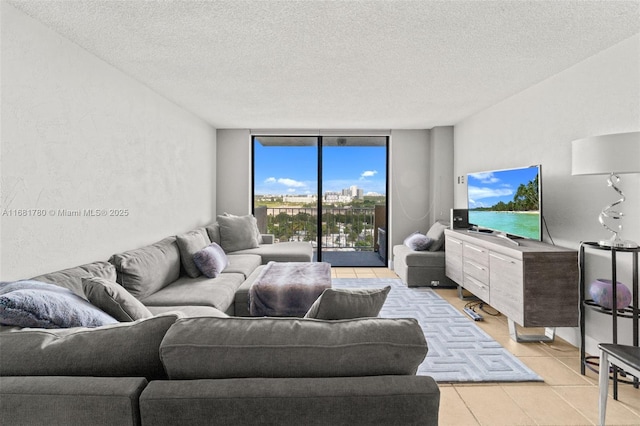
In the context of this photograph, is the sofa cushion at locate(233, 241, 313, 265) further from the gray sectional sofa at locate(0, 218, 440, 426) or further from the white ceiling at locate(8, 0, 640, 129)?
the gray sectional sofa at locate(0, 218, 440, 426)

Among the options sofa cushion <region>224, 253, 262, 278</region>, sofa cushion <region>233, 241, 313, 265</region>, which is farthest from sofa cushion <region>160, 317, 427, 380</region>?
sofa cushion <region>233, 241, 313, 265</region>

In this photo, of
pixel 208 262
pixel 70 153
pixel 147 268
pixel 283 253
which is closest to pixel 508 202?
pixel 283 253

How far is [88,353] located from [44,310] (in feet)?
1.75

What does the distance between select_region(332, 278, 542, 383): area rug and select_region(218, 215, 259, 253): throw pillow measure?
7.35 ft

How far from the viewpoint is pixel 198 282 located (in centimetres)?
331

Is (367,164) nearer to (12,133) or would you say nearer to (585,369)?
(585,369)

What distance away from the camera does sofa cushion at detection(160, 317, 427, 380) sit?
1.08 metres

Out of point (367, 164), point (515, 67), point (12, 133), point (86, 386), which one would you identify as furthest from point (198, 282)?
point (367, 164)

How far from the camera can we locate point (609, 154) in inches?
89.3

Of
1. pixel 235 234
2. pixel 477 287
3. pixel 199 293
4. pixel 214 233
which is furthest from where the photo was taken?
pixel 235 234

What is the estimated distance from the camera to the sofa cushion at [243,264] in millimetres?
3856

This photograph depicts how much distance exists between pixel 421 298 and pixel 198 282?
2.72 m

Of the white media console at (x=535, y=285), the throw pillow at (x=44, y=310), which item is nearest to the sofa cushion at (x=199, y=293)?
the throw pillow at (x=44, y=310)

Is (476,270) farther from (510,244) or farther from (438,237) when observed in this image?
(438,237)
